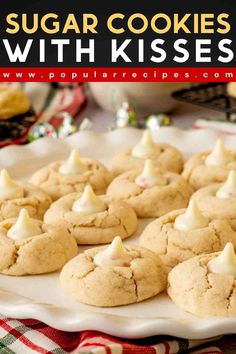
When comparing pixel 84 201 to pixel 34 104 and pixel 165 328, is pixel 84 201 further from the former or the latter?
pixel 34 104

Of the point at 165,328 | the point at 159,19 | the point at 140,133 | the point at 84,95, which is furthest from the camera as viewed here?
the point at 84,95

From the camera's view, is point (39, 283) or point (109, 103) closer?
point (39, 283)

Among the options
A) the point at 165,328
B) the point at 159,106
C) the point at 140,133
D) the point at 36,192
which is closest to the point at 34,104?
the point at 159,106

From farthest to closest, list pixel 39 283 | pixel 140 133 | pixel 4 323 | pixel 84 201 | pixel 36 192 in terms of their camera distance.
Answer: pixel 140 133 < pixel 36 192 < pixel 84 201 < pixel 39 283 < pixel 4 323

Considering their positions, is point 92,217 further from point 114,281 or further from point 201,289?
point 201,289

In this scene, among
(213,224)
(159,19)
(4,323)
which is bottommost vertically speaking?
(4,323)

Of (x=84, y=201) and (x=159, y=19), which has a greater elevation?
(x=159, y=19)

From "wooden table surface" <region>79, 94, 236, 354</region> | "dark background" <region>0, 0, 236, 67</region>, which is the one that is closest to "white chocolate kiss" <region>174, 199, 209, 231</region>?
"dark background" <region>0, 0, 236, 67</region>
